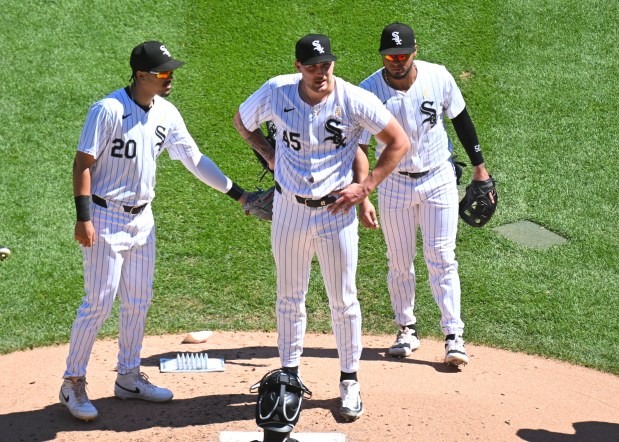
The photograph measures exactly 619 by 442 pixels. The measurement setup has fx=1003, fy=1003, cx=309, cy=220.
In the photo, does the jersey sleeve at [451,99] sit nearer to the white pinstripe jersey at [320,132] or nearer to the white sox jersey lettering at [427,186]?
the white sox jersey lettering at [427,186]

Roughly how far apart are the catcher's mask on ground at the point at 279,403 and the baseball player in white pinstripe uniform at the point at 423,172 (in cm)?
253

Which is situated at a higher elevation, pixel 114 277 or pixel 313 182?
pixel 313 182

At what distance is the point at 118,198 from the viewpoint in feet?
17.6

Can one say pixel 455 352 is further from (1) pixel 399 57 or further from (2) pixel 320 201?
(1) pixel 399 57

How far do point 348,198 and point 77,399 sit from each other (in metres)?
1.84

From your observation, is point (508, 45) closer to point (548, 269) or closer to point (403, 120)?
point (548, 269)

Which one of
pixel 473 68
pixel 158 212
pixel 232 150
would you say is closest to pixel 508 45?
pixel 473 68

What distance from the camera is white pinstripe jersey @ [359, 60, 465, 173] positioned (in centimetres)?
616

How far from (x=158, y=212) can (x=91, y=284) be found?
Answer: 315 centimetres

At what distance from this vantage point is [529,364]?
673 cm

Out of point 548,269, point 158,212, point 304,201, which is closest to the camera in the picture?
point 304,201

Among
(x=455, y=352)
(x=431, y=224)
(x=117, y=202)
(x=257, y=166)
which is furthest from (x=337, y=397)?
(x=257, y=166)

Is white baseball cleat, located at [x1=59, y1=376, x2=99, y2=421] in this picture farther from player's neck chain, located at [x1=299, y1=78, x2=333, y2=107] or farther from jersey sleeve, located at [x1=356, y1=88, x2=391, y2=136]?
jersey sleeve, located at [x1=356, y1=88, x2=391, y2=136]

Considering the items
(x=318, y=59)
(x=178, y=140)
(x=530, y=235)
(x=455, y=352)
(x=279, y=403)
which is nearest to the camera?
(x=279, y=403)
